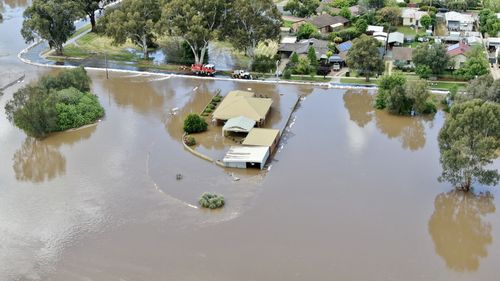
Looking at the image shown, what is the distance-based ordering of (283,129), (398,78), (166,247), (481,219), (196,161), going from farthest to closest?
(398,78)
(283,129)
(196,161)
(481,219)
(166,247)

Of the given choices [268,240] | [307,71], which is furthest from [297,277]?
[307,71]

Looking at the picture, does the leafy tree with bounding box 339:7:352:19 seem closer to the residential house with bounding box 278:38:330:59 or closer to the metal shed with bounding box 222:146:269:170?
the residential house with bounding box 278:38:330:59

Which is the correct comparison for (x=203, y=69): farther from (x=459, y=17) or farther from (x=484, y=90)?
(x=459, y=17)

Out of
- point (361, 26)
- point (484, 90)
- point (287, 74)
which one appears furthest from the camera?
point (361, 26)

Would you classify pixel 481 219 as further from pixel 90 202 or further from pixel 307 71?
pixel 307 71

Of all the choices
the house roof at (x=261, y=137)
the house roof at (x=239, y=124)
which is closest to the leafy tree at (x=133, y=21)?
the house roof at (x=239, y=124)

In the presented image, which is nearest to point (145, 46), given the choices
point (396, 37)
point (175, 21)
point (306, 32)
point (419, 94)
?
point (175, 21)

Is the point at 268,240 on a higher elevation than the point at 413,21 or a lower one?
lower

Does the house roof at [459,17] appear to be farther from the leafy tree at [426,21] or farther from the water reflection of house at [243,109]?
the water reflection of house at [243,109]
